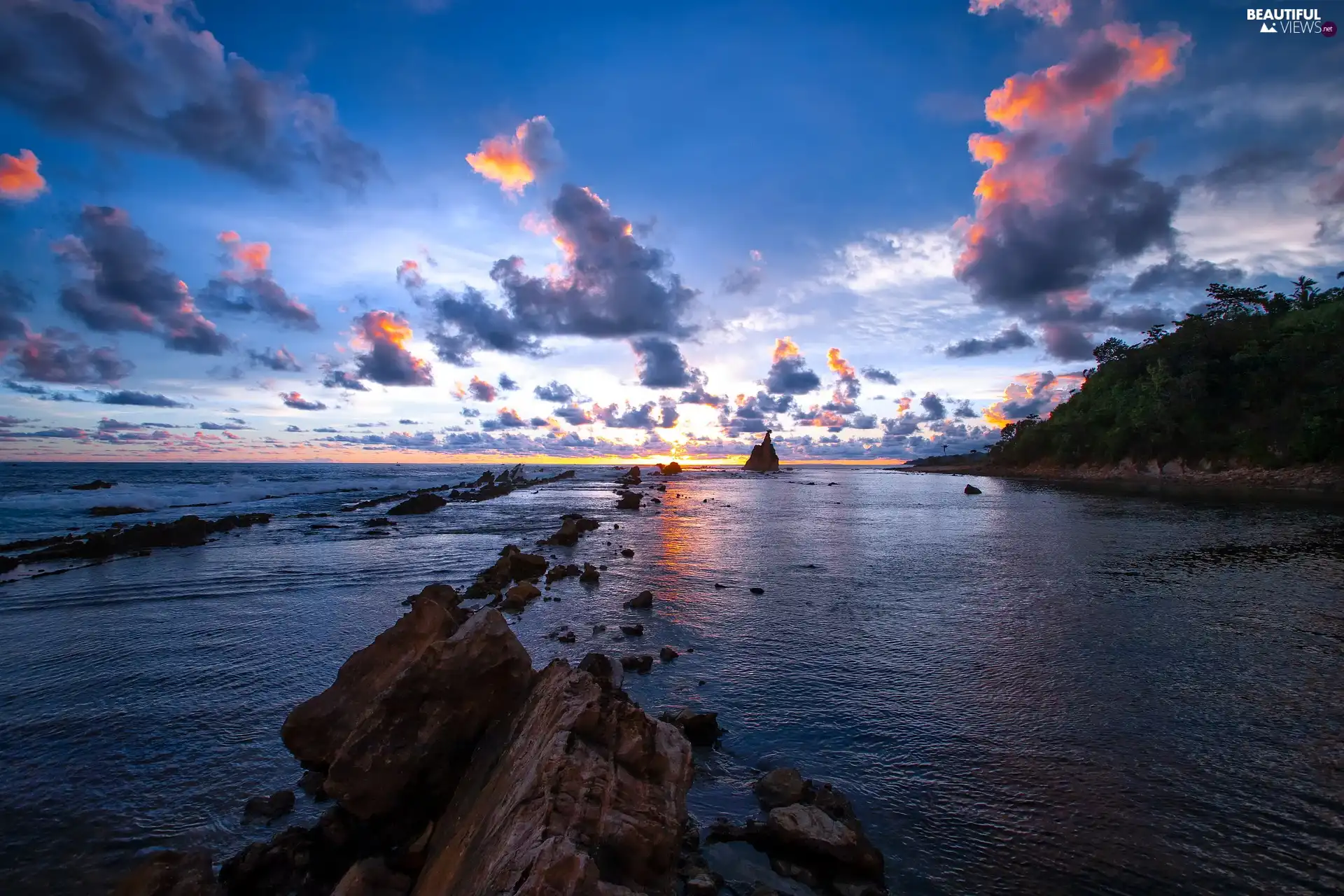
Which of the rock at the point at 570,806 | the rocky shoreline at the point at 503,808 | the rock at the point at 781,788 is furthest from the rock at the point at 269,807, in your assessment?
the rock at the point at 781,788

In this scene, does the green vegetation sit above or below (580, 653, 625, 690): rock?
above

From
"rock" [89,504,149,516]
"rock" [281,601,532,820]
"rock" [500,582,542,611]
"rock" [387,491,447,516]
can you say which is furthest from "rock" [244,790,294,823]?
"rock" [89,504,149,516]

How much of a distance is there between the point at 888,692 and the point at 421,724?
7763mm

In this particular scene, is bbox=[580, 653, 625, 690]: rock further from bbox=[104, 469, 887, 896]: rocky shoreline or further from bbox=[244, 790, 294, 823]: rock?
bbox=[244, 790, 294, 823]: rock

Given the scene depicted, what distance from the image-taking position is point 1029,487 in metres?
71.0

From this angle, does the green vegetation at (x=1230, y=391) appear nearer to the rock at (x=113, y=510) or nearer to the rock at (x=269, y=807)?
the rock at (x=269, y=807)

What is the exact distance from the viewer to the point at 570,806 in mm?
4367

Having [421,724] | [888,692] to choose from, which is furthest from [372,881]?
[888,692]

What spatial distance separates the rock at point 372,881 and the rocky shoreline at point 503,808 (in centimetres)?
2

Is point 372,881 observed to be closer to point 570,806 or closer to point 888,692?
point 570,806

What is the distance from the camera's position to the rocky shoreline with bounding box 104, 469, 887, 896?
4.36 metres

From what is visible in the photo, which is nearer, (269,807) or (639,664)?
(269,807)

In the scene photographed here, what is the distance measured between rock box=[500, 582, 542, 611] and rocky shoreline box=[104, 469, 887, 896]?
8921 mm

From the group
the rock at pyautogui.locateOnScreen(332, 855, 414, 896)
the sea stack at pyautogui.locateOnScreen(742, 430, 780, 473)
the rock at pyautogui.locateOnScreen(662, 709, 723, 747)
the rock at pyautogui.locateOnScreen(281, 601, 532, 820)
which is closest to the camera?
the rock at pyautogui.locateOnScreen(332, 855, 414, 896)
